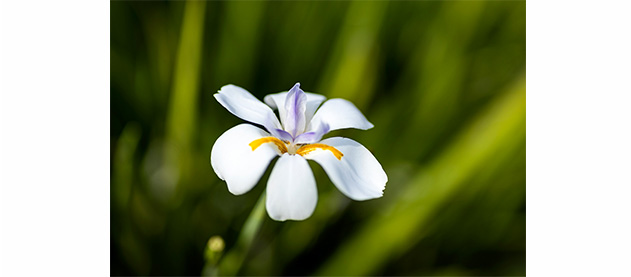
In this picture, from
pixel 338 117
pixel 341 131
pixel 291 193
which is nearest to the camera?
pixel 291 193

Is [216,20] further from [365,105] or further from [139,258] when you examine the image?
[139,258]

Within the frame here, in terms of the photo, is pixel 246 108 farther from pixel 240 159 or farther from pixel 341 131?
pixel 341 131

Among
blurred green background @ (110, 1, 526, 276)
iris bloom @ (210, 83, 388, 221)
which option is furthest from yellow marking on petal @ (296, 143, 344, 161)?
blurred green background @ (110, 1, 526, 276)

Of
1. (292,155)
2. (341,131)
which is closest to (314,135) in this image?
(292,155)

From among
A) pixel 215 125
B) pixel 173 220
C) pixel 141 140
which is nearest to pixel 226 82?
pixel 215 125

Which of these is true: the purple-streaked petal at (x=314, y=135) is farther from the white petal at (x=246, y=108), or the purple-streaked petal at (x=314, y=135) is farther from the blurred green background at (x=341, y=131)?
the blurred green background at (x=341, y=131)

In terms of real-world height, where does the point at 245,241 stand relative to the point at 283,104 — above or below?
below

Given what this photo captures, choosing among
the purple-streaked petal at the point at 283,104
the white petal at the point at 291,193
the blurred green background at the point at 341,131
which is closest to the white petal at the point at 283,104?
the purple-streaked petal at the point at 283,104
